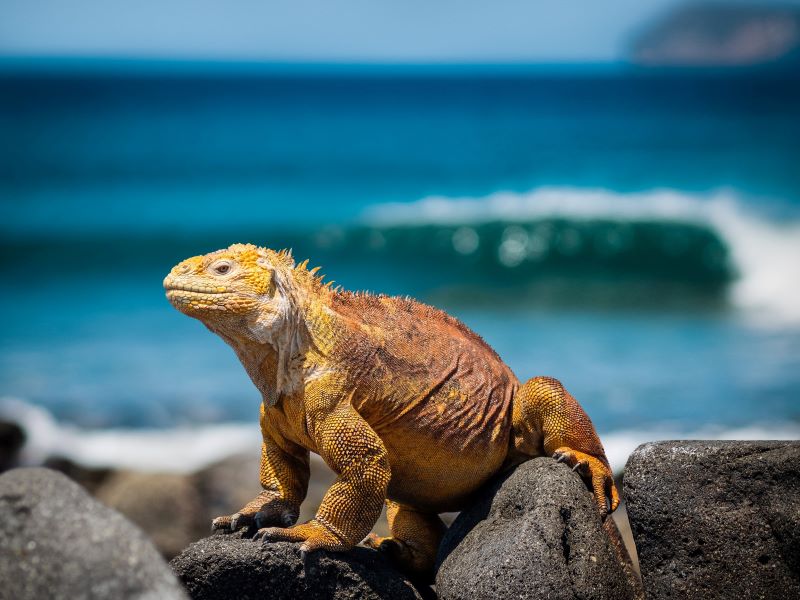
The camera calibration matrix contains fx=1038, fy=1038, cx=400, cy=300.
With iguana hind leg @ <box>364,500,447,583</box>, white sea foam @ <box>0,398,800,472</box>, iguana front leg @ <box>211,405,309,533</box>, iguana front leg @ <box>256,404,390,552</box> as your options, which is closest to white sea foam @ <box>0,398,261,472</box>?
white sea foam @ <box>0,398,800,472</box>

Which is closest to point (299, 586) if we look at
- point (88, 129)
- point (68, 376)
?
point (68, 376)

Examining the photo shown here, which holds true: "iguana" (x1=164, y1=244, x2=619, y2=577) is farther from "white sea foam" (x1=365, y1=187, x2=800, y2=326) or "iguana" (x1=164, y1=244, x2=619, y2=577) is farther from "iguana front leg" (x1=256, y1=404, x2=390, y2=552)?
"white sea foam" (x1=365, y1=187, x2=800, y2=326)

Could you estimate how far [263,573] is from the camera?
18.5 feet

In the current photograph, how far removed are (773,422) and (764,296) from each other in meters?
9.23

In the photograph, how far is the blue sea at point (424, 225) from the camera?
55.5 ft

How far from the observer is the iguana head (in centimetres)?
548

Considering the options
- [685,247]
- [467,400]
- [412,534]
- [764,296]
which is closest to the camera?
[467,400]

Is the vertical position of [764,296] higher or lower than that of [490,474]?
higher

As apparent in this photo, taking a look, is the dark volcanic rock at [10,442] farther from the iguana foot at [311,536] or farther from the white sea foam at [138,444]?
the iguana foot at [311,536]

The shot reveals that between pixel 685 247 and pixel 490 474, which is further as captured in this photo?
pixel 685 247

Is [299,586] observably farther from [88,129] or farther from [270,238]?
[88,129]

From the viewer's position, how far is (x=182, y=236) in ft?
94.8

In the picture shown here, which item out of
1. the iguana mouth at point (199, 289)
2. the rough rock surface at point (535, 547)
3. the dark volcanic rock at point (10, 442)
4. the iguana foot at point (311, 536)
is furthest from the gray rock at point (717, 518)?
the dark volcanic rock at point (10, 442)

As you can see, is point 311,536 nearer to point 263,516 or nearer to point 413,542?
point 263,516
